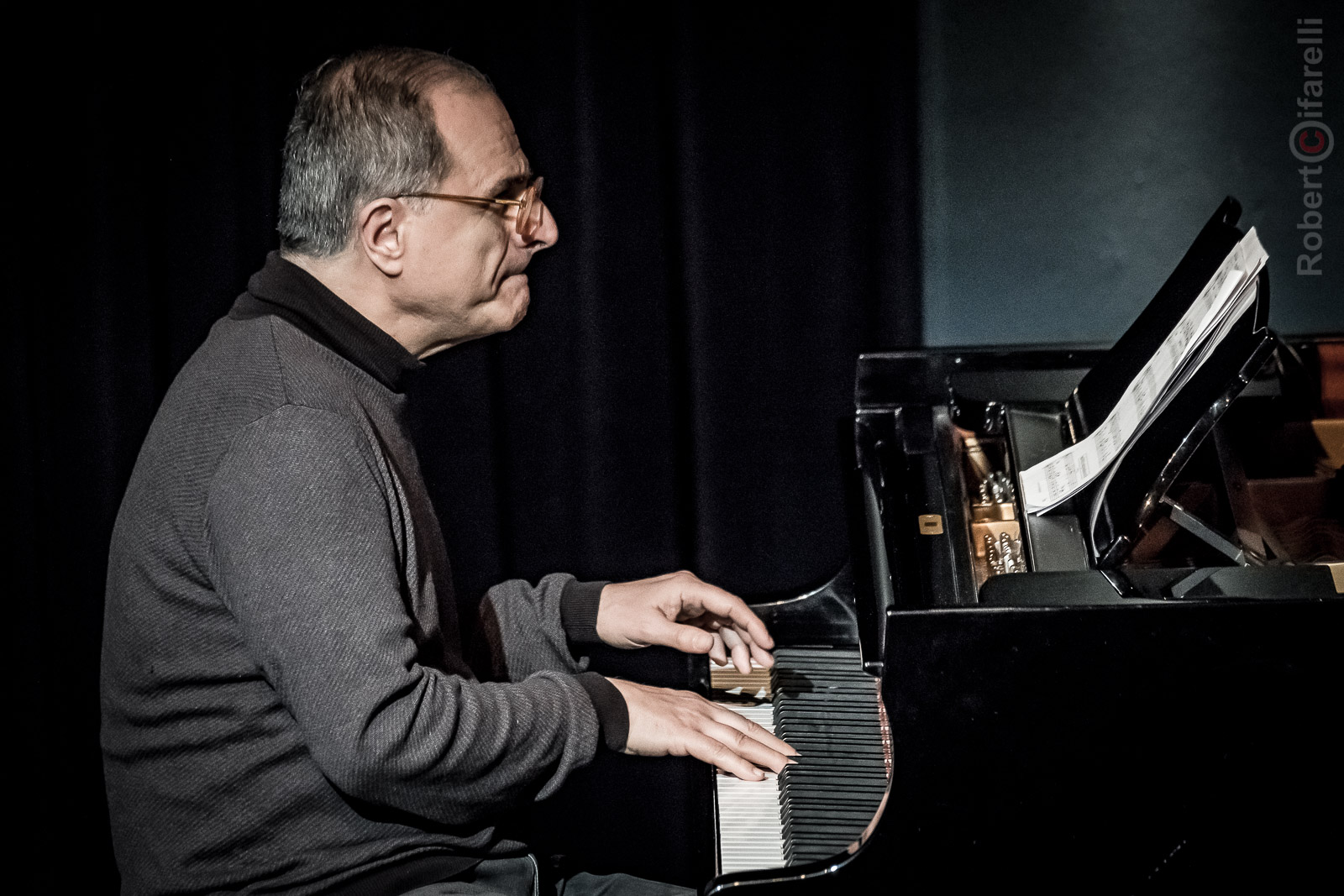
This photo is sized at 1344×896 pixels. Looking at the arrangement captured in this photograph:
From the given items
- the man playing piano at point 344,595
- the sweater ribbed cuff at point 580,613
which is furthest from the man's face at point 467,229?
the sweater ribbed cuff at point 580,613

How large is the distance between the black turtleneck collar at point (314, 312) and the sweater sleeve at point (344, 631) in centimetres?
22

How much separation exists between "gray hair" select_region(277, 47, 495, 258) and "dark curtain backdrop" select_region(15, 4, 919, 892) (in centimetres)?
94

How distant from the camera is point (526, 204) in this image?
1506 millimetres

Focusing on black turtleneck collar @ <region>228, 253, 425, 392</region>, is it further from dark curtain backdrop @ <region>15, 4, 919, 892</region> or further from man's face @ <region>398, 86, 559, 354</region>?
dark curtain backdrop @ <region>15, 4, 919, 892</region>

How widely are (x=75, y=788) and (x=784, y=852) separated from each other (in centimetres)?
173

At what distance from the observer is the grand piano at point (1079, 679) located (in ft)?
3.67

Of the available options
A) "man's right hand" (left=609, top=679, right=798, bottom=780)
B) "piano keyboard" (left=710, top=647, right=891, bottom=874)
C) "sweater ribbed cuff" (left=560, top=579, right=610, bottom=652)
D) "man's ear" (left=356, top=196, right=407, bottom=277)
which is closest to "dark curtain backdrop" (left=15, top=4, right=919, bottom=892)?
"sweater ribbed cuff" (left=560, top=579, right=610, bottom=652)

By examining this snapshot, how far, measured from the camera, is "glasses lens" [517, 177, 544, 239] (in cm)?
151

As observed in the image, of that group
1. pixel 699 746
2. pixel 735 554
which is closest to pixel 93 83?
pixel 735 554

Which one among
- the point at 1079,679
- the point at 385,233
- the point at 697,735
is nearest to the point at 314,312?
the point at 385,233

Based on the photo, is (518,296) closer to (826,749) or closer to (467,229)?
(467,229)

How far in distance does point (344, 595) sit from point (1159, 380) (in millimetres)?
988

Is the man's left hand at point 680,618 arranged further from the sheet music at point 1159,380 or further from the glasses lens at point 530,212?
the glasses lens at point 530,212

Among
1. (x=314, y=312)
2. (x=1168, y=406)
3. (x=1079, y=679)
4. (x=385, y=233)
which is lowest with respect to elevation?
(x=1079, y=679)
